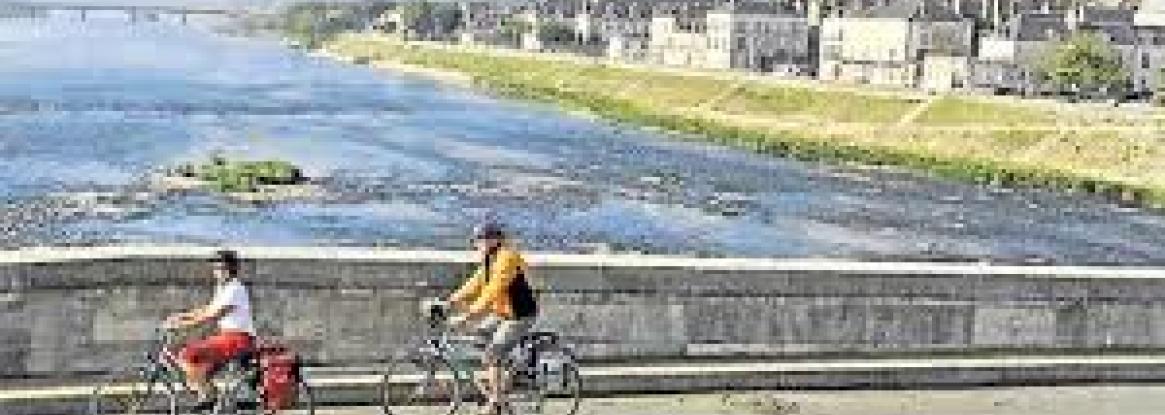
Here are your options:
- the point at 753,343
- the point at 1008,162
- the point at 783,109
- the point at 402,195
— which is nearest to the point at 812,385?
the point at 753,343

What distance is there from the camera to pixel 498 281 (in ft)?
49.6

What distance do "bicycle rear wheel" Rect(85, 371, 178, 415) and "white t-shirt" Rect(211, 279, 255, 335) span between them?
73cm

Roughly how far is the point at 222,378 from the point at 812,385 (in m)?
6.22

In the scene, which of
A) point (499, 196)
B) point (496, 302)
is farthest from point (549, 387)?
point (499, 196)

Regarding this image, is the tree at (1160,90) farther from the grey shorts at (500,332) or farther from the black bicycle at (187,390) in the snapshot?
the black bicycle at (187,390)

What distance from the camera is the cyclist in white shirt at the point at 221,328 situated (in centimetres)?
1400

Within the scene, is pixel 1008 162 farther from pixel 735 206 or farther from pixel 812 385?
pixel 812 385

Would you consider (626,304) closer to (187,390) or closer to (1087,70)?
(187,390)

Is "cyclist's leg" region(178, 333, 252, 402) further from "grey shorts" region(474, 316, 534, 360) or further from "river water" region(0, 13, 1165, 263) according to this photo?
"river water" region(0, 13, 1165, 263)

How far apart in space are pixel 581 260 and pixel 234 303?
4.32m

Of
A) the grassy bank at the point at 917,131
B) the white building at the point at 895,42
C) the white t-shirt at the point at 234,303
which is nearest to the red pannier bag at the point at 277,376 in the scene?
the white t-shirt at the point at 234,303

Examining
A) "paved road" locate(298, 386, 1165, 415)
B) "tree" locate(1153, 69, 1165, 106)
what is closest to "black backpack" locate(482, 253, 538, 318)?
"paved road" locate(298, 386, 1165, 415)

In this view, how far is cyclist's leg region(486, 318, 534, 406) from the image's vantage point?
50.6 feet

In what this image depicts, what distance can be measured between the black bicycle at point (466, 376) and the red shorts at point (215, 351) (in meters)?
1.84
